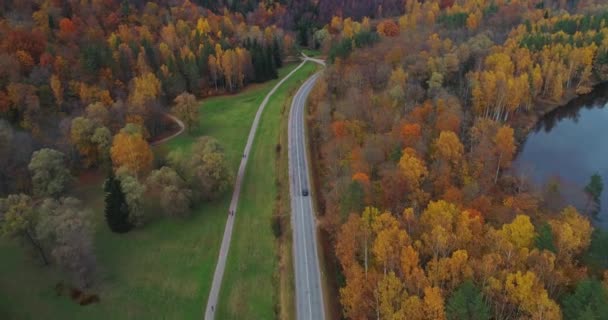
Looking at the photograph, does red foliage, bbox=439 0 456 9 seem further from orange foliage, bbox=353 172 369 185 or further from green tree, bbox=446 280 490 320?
green tree, bbox=446 280 490 320

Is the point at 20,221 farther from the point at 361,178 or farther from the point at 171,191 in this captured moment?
the point at 361,178

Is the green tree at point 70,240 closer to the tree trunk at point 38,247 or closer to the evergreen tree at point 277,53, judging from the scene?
the tree trunk at point 38,247

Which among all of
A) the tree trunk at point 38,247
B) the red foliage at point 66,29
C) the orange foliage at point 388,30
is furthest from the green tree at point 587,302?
the orange foliage at point 388,30

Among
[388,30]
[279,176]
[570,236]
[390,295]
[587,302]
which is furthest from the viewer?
[388,30]

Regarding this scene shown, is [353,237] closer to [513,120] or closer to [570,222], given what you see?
[570,222]

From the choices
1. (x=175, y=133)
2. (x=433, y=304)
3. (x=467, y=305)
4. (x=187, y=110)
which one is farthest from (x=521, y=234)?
(x=175, y=133)

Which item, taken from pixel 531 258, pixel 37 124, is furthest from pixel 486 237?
pixel 37 124
